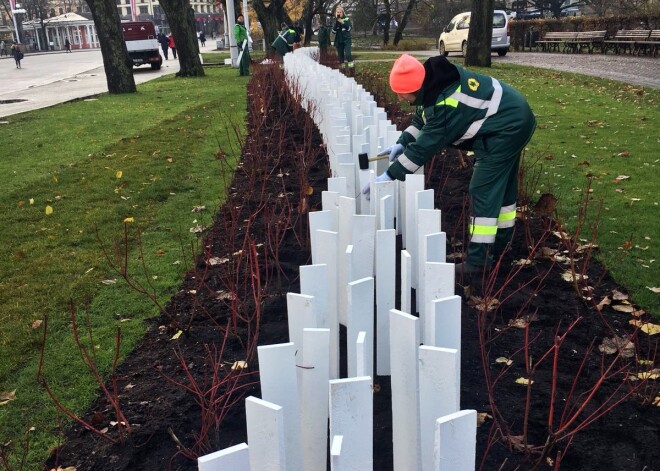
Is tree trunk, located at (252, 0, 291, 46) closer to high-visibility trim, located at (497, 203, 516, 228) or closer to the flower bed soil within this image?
high-visibility trim, located at (497, 203, 516, 228)

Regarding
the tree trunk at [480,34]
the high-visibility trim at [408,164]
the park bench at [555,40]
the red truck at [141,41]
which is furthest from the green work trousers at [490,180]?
the red truck at [141,41]

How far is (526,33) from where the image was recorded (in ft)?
91.7

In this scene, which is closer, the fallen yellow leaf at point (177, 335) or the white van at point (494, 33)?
the fallen yellow leaf at point (177, 335)

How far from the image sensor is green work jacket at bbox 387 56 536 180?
3369 millimetres

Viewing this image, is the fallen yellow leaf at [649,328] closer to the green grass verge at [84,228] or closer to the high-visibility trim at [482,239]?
the high-visibility trim at [482,239]

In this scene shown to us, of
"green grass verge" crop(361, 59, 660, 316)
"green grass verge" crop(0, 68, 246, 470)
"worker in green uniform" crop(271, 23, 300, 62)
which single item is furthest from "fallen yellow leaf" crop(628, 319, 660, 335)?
"worker in green uniform" crop(271, 23, 300, 62)

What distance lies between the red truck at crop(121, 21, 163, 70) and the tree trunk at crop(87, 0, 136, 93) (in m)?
11.7

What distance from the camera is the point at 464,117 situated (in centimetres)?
344

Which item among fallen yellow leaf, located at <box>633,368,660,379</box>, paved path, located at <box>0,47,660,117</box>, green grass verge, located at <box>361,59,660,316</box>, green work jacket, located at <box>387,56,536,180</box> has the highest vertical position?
green work jacket, located at <box>387,56,536,180</box>

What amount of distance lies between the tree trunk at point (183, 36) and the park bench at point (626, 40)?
13.6m

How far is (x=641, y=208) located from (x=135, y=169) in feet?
16.0

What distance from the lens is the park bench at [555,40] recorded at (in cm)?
2455

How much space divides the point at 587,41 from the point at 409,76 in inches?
910

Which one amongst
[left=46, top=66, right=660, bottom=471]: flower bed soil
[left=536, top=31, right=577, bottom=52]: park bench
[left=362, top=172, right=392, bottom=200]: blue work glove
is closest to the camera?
[left=46, top=66, right=660, bottom=471]: flower bed soil
